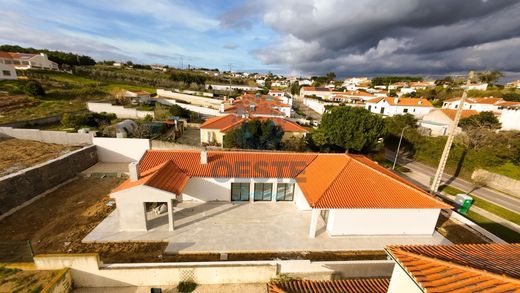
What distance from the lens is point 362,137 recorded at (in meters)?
28.3

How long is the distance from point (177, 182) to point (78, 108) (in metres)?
39.2

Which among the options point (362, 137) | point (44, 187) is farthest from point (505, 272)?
point (44, 187)

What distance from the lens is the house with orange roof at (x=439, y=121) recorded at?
43969 mm

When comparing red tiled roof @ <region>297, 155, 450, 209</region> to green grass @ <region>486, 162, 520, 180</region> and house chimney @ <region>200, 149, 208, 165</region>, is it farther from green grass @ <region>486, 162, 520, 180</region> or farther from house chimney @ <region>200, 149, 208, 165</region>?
green grass @ <region>486, 162, 520, 180</region>

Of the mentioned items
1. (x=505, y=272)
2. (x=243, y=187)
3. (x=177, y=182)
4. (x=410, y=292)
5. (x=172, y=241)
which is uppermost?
(x=505, y=272)

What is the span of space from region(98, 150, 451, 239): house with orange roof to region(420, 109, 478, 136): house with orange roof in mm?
36910

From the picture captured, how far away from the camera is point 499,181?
26.5m

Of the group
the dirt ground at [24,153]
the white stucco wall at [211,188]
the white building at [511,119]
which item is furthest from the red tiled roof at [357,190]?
the white building at [511,119]

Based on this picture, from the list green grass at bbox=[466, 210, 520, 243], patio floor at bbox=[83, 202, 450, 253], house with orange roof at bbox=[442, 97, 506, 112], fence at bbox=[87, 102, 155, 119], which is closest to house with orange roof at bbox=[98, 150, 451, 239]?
patio floor at bbox=[83, 202, 450, 253]

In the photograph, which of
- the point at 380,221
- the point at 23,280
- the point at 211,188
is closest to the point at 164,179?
the point at 211,188

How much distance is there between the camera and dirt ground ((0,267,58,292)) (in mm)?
9609

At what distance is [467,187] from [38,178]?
45787 millimetres

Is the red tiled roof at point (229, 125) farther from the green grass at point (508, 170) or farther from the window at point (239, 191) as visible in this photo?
the green grass at point (508, 170)

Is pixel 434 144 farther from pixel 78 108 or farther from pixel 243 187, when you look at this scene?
pixel 78 108
